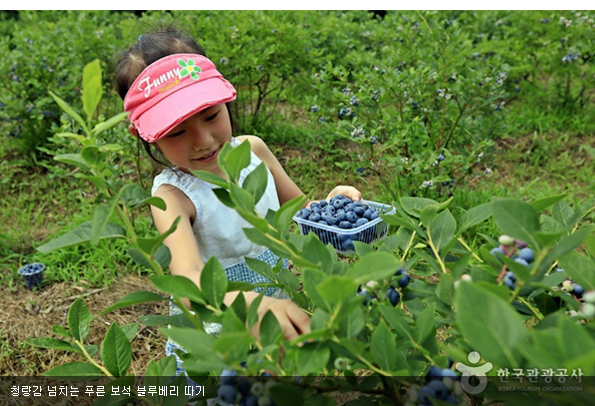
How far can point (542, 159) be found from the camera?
3973mm

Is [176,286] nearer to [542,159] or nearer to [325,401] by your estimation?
[325,401]

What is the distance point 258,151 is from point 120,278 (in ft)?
4.53

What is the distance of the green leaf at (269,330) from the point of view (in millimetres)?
646

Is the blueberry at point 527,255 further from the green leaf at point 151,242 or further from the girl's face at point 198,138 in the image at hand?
the girl's face at point 198,138

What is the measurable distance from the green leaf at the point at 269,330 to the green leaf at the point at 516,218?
0.26 m

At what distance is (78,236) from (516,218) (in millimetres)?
483

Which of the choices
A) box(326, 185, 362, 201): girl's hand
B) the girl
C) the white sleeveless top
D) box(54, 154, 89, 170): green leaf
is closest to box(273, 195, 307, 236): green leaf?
box(54, 154, 89, 170): green leaf

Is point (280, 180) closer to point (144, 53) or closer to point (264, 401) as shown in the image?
point (144, 53)

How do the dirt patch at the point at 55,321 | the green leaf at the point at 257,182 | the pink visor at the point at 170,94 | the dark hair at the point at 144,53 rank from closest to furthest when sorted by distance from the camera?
the green leaf at the point at 257,182, the pink visor at the point at 170,94, the dark hair at the point at 144,53, the dirt patch at the point at 55,321

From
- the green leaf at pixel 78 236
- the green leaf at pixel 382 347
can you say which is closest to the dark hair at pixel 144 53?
the green leaf at pixel 78 236

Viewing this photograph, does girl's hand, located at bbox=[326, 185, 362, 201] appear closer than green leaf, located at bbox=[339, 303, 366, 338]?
No

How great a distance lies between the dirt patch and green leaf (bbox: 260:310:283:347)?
5.84ft

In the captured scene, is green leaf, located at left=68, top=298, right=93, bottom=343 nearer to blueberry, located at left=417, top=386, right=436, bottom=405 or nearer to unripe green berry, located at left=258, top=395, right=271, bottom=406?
unripe green berry, located at left=258, top=395, right=271, bottom=406

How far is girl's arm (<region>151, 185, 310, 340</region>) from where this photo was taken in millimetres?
832
